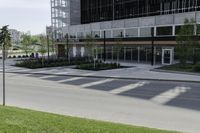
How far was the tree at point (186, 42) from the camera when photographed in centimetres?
3309

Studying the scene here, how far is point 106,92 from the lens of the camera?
20.0 meters

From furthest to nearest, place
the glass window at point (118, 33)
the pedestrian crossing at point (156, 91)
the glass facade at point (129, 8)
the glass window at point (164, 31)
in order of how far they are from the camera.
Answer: the glass facade at point (129, 8) → the glass window at point (118, 33) → the glass window at point (164, 31) → the pedestrian crossing at point (156, 91)

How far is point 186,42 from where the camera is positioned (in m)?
33.3

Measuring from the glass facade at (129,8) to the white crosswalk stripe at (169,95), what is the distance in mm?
28544

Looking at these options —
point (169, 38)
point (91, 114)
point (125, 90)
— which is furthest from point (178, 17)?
point (91, 114)

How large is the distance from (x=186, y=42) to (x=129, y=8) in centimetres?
2718

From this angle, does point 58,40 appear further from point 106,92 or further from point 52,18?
point 106,92

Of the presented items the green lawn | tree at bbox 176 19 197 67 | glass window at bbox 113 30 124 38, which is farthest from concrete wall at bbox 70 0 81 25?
the green lawn

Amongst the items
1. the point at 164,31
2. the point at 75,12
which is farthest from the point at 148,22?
the point at 75,12

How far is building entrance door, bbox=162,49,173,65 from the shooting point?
40.1 meters

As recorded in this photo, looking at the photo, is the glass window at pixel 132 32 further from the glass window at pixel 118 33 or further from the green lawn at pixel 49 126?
the green lawn at pixel 49 126

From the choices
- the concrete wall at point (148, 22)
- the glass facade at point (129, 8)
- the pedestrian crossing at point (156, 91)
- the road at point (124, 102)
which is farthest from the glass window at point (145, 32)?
the road at point (124, 102)

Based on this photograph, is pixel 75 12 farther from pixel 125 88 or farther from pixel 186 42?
pixel 125 88

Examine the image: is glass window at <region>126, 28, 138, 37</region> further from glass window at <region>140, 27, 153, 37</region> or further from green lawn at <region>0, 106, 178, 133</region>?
green lawn at <region>0, 106, 178, 133</region>
